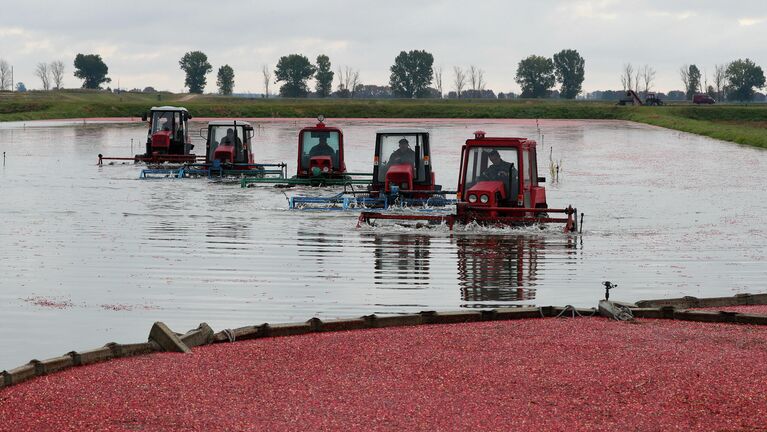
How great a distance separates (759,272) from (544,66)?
556 ft

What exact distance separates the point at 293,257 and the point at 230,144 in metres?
21.8

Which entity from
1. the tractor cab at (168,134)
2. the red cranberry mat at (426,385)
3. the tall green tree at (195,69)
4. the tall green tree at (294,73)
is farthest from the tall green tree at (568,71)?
the red cranberry mat at (426,385)

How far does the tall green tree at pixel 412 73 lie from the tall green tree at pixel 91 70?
47.1m

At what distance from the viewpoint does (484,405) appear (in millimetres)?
9500

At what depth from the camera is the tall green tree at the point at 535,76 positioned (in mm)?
184250

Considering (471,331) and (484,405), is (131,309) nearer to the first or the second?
(471,331)

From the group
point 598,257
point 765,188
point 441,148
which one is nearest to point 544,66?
point 441,148

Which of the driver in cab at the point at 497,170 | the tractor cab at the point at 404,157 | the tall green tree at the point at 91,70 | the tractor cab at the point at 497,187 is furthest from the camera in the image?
the tall green tree at the point at 91,70

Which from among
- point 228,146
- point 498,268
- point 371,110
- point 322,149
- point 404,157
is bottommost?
point 498,268

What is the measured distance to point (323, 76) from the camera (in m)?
182

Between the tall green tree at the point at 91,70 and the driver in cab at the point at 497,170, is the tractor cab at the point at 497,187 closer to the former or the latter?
the driver in cab at the point at 497,170

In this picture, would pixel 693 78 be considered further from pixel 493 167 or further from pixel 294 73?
pixel 493 167

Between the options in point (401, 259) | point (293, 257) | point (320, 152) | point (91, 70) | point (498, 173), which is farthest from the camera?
point (91, 70)

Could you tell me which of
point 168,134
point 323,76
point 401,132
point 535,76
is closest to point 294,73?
point 323,76
